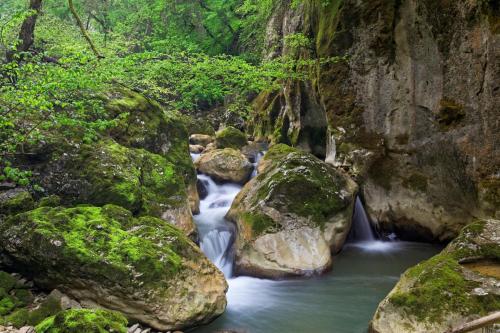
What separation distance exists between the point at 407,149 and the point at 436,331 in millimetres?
5719

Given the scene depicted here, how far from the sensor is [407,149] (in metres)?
9.69

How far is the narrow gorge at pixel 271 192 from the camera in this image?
5227 millimetres

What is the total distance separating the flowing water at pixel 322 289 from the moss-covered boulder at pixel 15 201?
346 centimetres

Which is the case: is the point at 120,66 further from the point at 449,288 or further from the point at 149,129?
the point at 449,288

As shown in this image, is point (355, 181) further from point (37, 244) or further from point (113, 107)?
point (37, 244)

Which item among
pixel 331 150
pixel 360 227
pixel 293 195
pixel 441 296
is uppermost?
pixel 331 150

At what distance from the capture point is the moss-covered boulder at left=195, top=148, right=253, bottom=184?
13.0m

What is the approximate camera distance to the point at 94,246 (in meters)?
5.43

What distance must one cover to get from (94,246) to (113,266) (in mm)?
449

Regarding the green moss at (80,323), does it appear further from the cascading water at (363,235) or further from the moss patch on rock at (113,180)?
the cascading water at (363,235)

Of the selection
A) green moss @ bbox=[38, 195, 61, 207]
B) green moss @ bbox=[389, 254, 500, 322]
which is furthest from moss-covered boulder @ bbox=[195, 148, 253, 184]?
green moss @ bbox=[389, 254, 500, 322]

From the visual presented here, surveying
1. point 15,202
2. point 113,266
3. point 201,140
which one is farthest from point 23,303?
point 201,140

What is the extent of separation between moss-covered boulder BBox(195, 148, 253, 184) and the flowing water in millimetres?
2559

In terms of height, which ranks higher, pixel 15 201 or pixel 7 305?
pixel 15 201
